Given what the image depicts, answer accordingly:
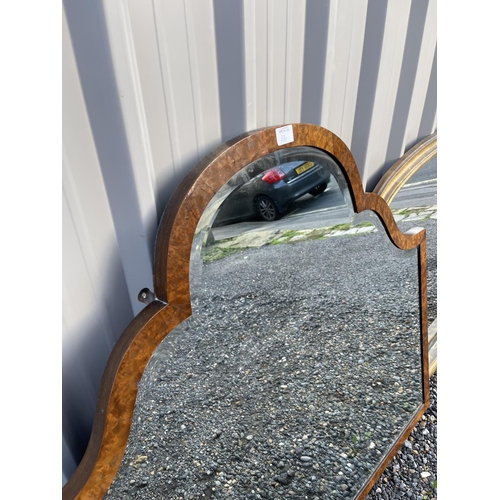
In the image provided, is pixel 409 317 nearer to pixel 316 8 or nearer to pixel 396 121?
pixel 396 121

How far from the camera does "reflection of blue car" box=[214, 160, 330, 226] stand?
0.71 metres

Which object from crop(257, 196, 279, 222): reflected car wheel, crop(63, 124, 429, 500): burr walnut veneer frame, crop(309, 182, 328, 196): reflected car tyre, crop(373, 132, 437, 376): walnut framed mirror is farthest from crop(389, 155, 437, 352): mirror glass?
crop(63, 124, 429, 500): burr walnut veneer frame

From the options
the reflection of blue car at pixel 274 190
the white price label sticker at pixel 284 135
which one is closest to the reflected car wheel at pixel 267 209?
the reflection of blue car at pixel 274 190

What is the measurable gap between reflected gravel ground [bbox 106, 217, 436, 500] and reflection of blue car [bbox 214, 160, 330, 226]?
8 cm

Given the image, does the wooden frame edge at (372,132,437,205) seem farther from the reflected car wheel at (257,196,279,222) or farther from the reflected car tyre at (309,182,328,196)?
the reflected car wheel at (257,196,279,222)

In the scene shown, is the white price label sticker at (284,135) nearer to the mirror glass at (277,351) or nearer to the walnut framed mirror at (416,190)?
the mirror glass at (277,351)

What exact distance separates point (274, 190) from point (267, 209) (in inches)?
1.6

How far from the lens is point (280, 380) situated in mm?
938

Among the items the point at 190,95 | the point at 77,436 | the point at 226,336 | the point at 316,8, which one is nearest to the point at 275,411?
the point at 226,336

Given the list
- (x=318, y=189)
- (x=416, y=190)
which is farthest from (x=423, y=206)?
(x=318, y=189)

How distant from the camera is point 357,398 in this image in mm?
1150

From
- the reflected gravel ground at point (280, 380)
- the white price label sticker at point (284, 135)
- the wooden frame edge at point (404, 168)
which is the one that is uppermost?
the white price label sticker at point (284, 135)

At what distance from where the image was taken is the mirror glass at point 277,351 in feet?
2.36

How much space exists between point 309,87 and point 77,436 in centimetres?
86
